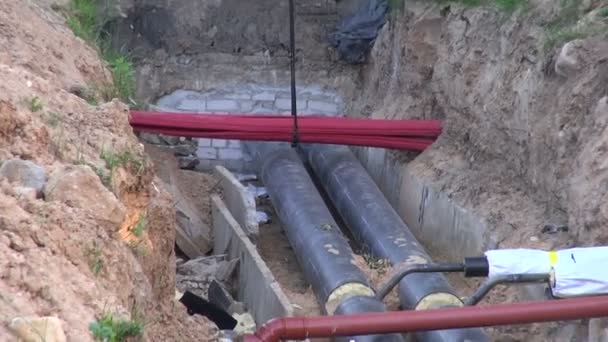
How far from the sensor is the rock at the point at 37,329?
265 cm

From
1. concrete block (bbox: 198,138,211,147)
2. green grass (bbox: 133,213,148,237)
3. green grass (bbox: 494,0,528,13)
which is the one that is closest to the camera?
green grass (bbox: 133,213,148,237)

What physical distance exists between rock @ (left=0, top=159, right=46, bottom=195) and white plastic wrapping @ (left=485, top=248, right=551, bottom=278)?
3.05 m

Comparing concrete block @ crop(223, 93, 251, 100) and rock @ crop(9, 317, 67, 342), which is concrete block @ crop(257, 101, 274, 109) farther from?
rock @ crop(9, 317, 67, 342)

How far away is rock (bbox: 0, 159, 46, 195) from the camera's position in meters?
3.60

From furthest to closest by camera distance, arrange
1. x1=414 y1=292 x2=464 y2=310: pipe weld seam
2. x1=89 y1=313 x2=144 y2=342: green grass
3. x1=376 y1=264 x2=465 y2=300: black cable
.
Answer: x1=414 y1=292 x2=464 y2=310: pipe weld seam
x1=376 y1=264 x2=465 y2=300: black cable
x1=89 y1=313 x2=144 y2=342: green grass

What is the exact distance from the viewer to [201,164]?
37.4 ft

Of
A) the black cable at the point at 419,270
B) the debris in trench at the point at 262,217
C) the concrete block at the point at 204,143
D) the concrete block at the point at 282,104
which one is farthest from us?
the concrete block at the point at 282,104

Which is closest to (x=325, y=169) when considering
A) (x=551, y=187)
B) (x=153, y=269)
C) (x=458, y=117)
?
(x=458, y=117)

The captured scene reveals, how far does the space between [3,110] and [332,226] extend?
4540mm

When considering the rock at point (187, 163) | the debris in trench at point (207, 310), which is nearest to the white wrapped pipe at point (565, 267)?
the debris in trench at point (207, 310)

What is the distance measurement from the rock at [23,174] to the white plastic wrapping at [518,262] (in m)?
3.05

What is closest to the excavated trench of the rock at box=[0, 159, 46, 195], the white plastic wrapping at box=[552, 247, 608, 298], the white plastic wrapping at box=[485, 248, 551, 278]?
the white plastic wrapping at box=[552, 247, 608, 298]

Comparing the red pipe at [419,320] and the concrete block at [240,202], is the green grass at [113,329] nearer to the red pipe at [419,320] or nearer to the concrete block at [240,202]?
the red pipe at [419,320]

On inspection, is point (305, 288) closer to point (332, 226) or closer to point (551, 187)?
point (332, 226)
